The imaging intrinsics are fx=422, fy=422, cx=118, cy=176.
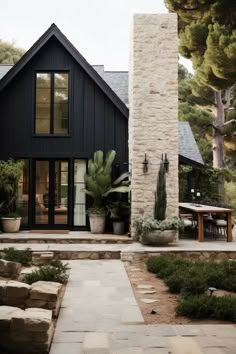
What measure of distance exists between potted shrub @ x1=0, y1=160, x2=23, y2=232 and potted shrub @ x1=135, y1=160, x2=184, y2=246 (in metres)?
3.62

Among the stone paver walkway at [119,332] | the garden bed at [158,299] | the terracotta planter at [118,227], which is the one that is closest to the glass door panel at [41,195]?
the terracotta planter at [118,227]

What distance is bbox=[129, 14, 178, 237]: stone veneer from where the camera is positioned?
1127cm

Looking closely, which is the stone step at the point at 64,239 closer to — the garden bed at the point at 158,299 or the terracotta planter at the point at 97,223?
the terracotta planter at the point at 97,223

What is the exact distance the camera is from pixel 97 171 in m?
12.2

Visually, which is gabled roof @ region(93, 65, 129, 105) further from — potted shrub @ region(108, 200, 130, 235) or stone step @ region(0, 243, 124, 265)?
stone step @ region(0, 243, 124, 265)

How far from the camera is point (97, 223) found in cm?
1215

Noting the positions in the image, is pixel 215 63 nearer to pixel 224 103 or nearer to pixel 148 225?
pixel 224 103

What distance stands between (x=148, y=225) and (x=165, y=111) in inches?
124

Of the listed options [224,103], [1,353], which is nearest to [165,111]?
[1,353]

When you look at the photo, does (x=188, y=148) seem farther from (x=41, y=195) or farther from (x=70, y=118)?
(x=41, y=195)

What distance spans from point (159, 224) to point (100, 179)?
238 centimetres

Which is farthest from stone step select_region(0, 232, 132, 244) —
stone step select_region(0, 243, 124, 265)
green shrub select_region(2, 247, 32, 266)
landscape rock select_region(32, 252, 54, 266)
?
green shrub select_region(2, 247, 32, 266)

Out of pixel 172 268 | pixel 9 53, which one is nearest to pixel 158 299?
pixel 172 268

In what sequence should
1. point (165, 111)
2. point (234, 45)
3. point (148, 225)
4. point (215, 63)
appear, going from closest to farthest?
point (148, 225) → point (165, 111) → point (234, 45) → point (215, 63)
